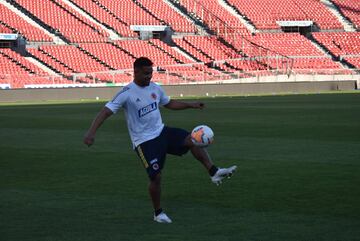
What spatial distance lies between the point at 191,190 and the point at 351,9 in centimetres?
7268

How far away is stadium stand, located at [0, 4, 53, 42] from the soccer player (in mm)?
50755

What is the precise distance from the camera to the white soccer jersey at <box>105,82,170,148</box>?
384 inches

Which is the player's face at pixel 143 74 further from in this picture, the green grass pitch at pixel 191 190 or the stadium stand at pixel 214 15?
the stadium stand at pixel 214 15

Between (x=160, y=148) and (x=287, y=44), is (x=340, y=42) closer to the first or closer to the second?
(x=287, y=44)

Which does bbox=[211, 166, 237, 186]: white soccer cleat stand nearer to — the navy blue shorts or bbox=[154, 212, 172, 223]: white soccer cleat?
the navy blue shorts

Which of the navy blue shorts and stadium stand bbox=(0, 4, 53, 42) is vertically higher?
the navy blue shorts

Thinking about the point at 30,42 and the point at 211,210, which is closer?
the point at 211,210

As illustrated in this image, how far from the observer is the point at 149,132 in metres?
9.82

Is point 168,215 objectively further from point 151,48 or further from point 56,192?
point 151,48

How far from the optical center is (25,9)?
63.9 meters

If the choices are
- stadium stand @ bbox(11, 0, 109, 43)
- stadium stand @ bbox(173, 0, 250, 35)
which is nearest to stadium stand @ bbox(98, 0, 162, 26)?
stadium stand @ bbox(11, 0, 109, 43)

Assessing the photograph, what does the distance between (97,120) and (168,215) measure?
1.41 meters

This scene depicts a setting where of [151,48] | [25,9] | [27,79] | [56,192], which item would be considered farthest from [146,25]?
[56,192]

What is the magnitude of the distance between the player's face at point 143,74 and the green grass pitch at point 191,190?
157 cm
